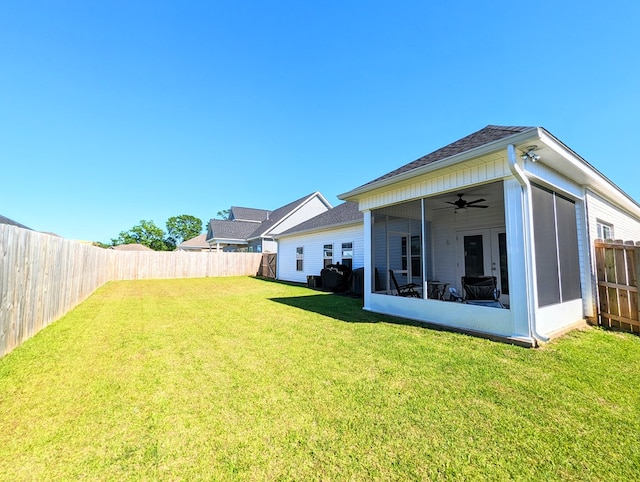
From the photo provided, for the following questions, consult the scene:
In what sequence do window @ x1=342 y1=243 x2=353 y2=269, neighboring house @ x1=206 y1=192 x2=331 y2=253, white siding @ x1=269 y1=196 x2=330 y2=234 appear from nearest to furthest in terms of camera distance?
window @ x1=342 y1=243 x2=353 y2=269
white siding @ x1=269 y1=196 x2=330 y2=234
neighboring house @ x1=206 y1=192 x2=331 y2=253

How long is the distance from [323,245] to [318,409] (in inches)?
439

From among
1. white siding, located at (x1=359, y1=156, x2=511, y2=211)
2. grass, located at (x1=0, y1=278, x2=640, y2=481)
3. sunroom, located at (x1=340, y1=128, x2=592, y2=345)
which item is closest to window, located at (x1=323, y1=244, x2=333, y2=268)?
sunroom, located at (x1=340, y1=128, x2=592, y2=345)

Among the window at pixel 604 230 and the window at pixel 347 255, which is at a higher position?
the window at pixel 604 230

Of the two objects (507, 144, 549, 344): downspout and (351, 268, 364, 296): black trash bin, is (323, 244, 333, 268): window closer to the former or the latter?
(351, 268, 364, 296): black trash bin

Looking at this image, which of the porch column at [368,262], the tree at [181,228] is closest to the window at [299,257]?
the porch column at [368,262]

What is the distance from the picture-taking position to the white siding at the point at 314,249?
11516 millimetres

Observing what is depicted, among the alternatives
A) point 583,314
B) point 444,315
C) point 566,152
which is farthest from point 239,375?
point 583,314

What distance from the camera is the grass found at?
1.76 m

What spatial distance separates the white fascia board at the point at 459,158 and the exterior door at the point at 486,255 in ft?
13.4

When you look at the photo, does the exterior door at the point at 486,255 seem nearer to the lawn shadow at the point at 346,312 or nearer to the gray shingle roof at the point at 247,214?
the lawn shadow at the point at 346,312

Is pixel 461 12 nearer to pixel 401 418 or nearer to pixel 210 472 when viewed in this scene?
pixel 401 418

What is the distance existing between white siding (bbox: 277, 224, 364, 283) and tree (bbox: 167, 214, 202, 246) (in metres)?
43.0

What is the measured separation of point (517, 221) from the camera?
13.8ft

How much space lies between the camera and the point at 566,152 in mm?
4379
